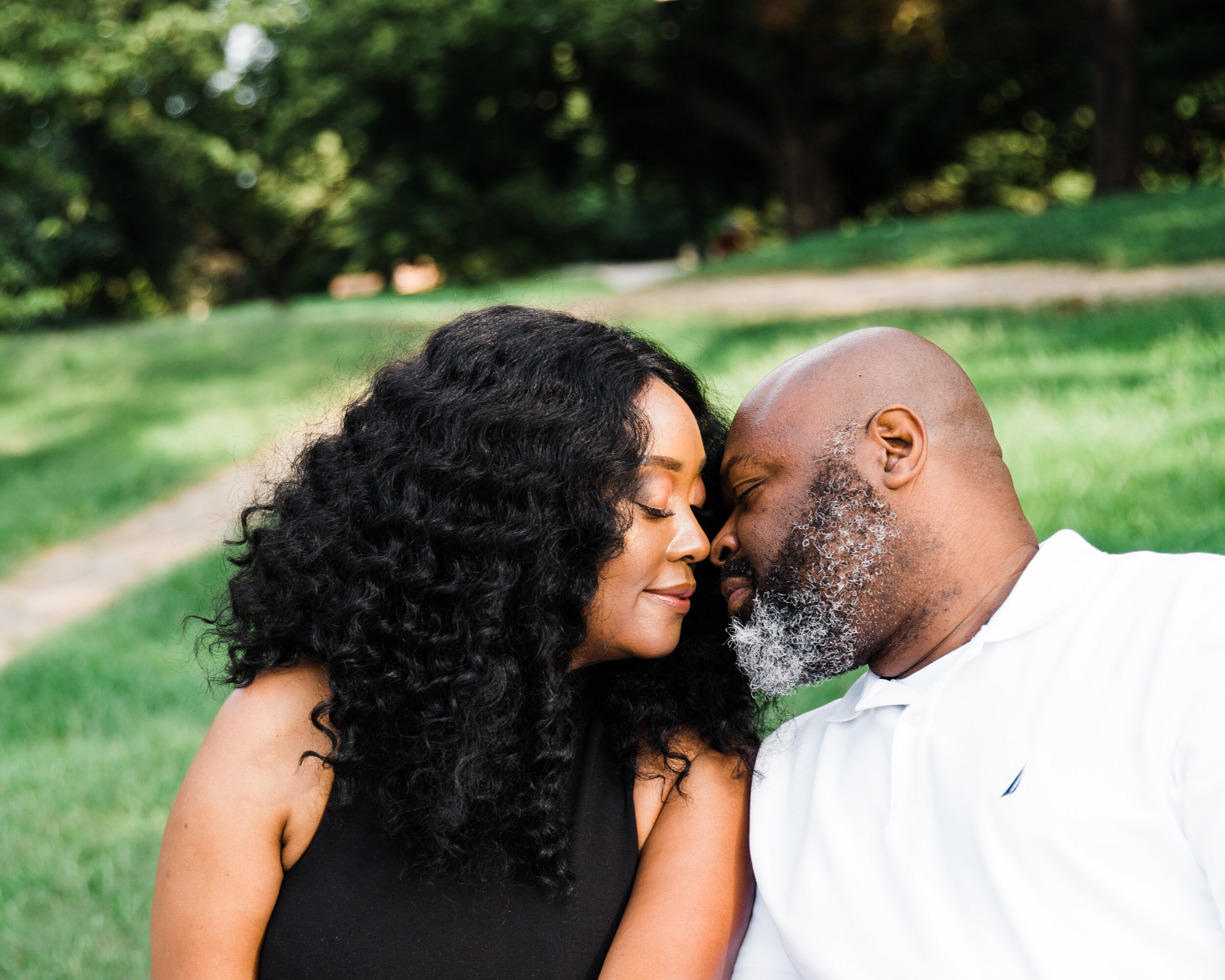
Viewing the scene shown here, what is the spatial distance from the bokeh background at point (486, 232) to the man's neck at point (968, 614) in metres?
1.41

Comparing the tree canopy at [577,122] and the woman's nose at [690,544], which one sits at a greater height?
the woman's nose at [690,544]

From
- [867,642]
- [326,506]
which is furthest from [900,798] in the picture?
[326,506]

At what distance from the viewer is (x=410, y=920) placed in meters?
2.03

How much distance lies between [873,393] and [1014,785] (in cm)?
82

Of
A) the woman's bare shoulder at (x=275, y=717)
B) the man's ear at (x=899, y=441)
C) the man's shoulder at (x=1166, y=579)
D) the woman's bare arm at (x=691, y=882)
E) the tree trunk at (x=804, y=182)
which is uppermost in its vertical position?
the man's ear at (x=899, y=441)

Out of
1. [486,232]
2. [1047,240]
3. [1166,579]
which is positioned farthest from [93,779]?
[486,232]

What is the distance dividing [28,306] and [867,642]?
1443cm

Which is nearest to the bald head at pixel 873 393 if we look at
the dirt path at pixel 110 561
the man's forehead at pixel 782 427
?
the man's forehead at pixel 782 427

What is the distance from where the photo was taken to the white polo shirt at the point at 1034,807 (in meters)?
1.74

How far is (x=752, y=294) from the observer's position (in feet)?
42.9

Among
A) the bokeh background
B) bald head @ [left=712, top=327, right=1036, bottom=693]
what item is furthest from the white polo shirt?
the bokeh background

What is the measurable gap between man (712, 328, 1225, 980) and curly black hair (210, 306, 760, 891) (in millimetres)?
283

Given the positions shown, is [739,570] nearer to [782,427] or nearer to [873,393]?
[782,427]

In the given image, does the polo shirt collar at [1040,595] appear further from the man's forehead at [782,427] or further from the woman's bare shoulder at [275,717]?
the woman's bare shoulder at [275,717]
